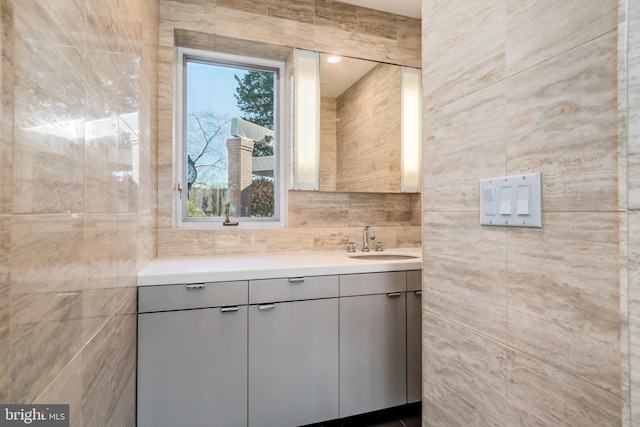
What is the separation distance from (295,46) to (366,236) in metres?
1.45

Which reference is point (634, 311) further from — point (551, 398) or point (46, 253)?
point (46, 253)

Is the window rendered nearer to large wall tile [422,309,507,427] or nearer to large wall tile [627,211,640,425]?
large wall tile [422,309,507,427]

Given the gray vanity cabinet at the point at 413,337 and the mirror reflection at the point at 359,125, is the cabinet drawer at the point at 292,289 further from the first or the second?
the mirror reflection at the point at 359,125

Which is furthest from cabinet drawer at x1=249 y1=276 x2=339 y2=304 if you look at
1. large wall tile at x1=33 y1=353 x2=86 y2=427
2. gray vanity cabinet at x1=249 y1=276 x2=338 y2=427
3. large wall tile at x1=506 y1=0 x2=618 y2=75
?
large wall tile at x1=506 y1=0 x2=618 y2=75

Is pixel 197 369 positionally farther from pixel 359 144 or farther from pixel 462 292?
pixel 359 144

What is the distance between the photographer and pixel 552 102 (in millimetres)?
684

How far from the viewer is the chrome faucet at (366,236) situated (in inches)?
93.7

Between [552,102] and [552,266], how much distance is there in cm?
35

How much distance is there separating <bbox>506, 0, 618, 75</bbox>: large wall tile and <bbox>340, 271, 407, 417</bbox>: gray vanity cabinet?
126 cm

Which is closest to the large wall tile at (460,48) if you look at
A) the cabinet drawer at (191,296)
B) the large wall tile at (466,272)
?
the large wall tile at (466,272)

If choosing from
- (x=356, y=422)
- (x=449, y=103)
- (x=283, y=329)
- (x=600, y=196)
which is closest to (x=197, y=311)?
(x=283, y=329)

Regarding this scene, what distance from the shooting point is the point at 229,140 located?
2.23m

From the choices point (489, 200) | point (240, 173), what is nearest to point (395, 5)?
point (240, 173)

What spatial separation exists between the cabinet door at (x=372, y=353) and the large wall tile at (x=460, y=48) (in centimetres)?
112
